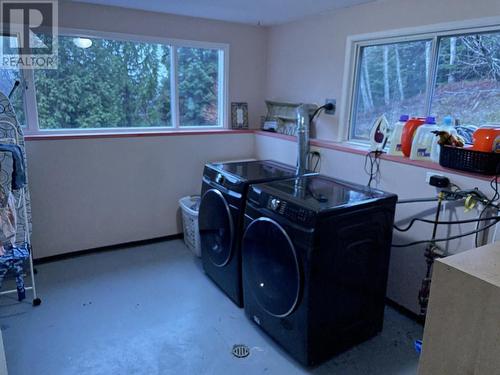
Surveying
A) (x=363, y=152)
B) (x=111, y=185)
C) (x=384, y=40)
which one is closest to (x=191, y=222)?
(x=111, y=185)

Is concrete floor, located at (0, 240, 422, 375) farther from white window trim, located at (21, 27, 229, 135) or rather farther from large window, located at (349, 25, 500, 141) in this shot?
large window, located at (349, 25, 500, 141)

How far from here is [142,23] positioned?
301cm

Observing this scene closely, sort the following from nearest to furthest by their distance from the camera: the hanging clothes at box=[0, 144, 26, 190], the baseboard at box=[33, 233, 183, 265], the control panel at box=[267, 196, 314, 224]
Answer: the control panel at box=[267, 196, 314, 224], the hanging clothes at box=[0, 144, 26, 190], the baseboard at box=[33, 233, 183, 265]

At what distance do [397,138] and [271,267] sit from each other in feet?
3.90

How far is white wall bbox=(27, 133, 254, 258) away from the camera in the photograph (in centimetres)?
282

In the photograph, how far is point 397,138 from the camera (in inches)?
91.6

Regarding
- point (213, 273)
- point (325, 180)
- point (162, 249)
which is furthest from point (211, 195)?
point (162, 249)

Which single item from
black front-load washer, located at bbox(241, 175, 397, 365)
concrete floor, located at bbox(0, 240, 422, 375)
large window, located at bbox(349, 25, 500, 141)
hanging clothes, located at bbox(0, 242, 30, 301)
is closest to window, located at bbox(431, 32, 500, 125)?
large window, located at bbox(349, 25, 500, 141)

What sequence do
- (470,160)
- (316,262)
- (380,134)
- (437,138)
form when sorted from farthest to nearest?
(380,134)
(437,138)
(470,160)
(316,262)

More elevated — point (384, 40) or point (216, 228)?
point (384, 40)

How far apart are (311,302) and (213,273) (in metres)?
1.07

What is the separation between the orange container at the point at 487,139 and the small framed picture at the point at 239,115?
2242 mm

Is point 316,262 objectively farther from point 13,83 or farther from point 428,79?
point 13,83

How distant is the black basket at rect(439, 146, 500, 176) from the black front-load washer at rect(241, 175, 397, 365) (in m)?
0.36
